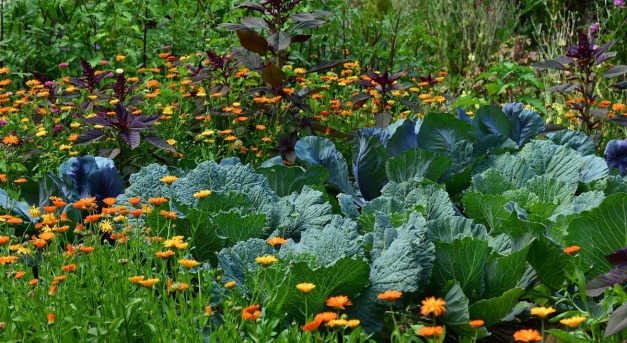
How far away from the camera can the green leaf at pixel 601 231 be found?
102 inches

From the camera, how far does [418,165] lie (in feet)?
10.8

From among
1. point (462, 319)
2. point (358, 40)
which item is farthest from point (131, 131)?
point (358, 40)

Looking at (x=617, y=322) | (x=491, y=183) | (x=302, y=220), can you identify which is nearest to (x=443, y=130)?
(x=491, y=183)

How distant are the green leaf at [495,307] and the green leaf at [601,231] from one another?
303 mm

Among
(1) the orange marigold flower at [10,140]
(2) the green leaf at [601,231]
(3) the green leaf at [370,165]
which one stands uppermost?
(2) the green leaf at [601,231]

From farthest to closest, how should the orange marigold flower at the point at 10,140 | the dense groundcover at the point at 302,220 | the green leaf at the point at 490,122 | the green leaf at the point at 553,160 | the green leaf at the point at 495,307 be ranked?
the orange marigold flower at the point at 10,140 → the green leaf at the point at 490,122 → the green leaf at the point at 553,160 → the green leaf at the point at 495,307 → the dense groundcover at the point at 302,220

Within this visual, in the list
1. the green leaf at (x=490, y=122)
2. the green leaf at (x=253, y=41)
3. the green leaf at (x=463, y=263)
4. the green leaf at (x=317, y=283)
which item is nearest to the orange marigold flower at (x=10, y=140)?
the green leaf at (x=253, y=41)

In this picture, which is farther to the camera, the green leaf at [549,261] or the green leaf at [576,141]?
the green leaf at [576,141]

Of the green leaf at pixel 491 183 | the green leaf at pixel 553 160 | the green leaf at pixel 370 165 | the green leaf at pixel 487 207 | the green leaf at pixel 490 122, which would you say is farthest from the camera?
the green leaf at pixel 490 122

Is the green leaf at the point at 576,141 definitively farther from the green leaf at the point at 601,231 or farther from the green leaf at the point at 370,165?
the green leaf at the point at 601,231

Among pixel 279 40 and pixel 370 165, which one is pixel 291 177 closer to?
pixel 370 165

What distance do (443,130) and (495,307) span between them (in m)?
1.17

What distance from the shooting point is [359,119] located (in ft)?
16.7

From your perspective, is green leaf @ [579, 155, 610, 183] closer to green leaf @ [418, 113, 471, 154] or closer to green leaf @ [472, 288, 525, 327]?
green leaf @ [418, 113, 471, 154]
